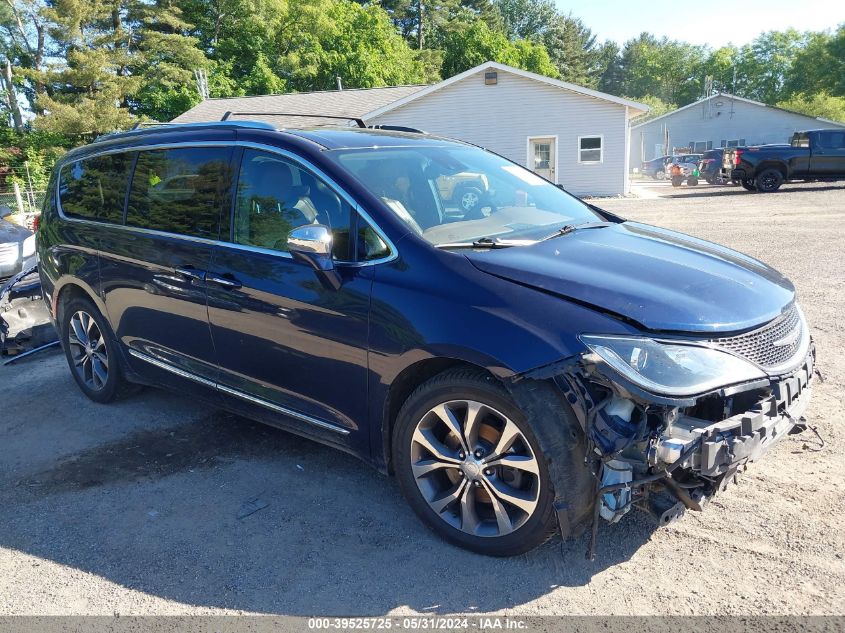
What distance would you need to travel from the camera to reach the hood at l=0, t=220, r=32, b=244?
9.12 metres

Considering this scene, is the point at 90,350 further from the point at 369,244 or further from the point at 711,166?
the point at 711,166

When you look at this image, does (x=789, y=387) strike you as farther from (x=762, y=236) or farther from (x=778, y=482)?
(x=762, y=236)

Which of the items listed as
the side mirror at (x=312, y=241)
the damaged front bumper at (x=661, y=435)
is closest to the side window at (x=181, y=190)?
the side mirror at (x=312, y=241)

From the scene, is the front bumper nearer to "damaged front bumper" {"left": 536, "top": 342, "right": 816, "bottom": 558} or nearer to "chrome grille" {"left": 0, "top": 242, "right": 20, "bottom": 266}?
"damaged front bumper" {"left": 536, "top": 342, "right": 816, "bottom": 558}

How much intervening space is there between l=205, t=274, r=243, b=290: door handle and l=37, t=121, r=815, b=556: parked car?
0.08ft

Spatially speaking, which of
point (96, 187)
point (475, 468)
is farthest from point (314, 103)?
point (475, 468)

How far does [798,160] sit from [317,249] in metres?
24.1

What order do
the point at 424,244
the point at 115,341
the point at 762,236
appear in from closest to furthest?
the point at 424,244, the point at 115,341, the point at 762,236

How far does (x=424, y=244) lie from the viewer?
321 centimetres

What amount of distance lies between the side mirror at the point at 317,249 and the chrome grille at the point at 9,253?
23.1 feet

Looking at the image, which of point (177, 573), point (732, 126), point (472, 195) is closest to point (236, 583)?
point (177, 573)

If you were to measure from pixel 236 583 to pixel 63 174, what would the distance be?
3.86 meters

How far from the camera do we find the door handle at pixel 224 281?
12.3 ft

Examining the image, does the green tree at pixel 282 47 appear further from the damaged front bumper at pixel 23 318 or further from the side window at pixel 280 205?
the side window at pixel 280 205
